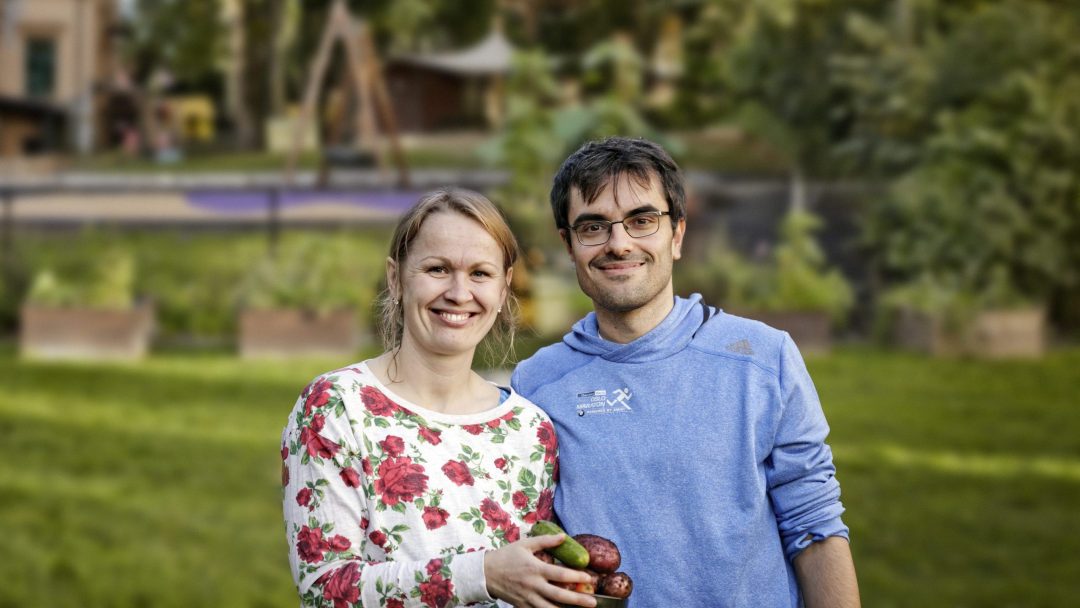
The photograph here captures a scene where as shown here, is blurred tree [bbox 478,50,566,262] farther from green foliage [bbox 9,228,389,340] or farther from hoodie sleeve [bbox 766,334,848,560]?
hoodie sleeve [bbox 766,334,848,560]

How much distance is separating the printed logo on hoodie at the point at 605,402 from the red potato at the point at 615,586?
389 millimetres

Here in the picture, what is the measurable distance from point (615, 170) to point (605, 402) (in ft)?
1.47

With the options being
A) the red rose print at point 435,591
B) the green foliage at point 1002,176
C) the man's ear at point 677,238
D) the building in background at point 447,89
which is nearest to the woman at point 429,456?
the red rose print at point 435,591

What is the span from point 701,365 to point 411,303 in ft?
1.86

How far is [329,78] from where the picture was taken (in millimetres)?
33312

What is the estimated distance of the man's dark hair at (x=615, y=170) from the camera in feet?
8.25

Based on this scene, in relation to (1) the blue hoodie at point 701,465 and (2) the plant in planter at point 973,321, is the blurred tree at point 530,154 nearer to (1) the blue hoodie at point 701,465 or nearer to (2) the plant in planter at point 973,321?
(2) the plant in planter at point 973,321

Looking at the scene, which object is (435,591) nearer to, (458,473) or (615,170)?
(458,473)

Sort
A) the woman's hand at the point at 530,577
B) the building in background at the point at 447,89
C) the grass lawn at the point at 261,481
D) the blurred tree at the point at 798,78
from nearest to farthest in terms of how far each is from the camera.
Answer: the woman's hand at the point at 530,577 < the grass lawn at the point at 261,481 < the blurred tree at the point at 798,78 < the building in background at the point at 447,89

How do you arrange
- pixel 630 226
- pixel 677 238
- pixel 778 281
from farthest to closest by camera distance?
pixel 778 281, pixel 677 238, pixel 630 226

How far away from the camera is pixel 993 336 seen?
11.9 m

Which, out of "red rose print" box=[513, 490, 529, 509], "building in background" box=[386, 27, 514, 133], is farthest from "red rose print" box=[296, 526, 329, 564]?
"building in background" box=[386, 27, 514, 133]

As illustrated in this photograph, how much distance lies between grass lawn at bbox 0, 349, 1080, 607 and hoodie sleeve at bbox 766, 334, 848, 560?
11.5 feet

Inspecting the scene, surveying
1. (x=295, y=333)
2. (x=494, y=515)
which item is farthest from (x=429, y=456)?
(x=295, y=333)
